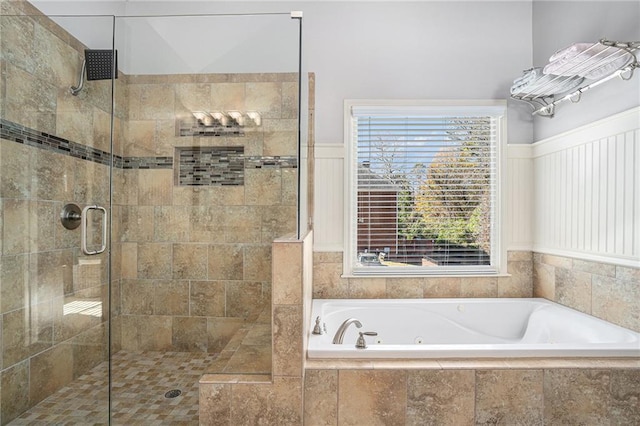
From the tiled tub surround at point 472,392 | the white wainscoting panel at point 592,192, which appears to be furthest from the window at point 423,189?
the tiled tub surround at point 472,392

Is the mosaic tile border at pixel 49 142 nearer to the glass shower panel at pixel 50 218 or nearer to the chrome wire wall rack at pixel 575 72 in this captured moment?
the glass shower panel at pixel 50 218

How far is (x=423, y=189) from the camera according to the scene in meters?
2.81

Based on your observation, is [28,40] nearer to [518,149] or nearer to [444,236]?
[444,236]

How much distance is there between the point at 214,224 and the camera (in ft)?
6.77

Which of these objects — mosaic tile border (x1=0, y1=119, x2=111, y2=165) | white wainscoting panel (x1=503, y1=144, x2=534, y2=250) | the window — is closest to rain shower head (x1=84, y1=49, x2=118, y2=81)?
mosaic tile border (x1=0, y1=119, x2=111, y2=165)

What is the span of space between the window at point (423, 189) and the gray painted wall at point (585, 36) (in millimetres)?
443

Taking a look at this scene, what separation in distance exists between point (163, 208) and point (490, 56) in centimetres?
257

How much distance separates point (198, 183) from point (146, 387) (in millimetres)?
1080

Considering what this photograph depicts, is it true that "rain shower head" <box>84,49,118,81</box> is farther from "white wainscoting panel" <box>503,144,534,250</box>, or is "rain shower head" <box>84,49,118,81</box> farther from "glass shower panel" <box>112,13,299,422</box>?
"white wainscoting panel" <box>503,144,534,250</box>

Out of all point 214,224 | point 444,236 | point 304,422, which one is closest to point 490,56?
point 444,236

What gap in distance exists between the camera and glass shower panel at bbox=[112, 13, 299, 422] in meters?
1.95

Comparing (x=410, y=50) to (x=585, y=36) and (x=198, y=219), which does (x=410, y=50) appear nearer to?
(x=585, y=36)

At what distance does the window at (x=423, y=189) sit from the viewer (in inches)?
111

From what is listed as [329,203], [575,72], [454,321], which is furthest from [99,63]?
[454,321]
